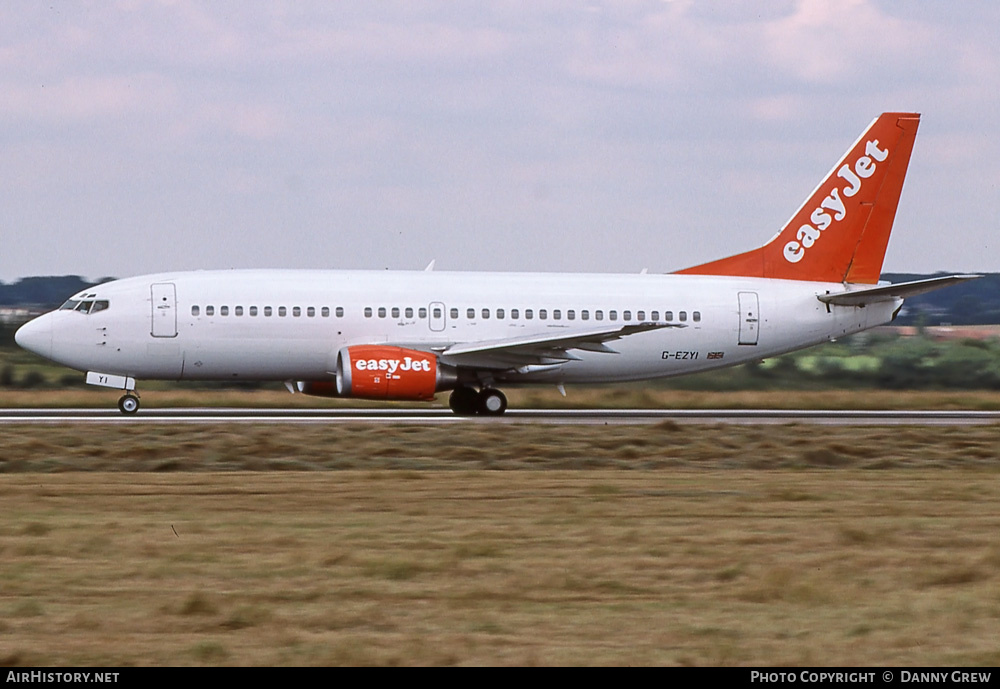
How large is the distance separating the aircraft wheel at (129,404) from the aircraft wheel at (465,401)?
680cm

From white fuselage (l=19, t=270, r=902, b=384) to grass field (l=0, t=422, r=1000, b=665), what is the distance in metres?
6.91

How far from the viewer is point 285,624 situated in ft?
31.9

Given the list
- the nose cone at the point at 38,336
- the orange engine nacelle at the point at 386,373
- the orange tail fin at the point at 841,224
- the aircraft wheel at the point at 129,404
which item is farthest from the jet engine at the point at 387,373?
the orange tail fin at the point at 841,224

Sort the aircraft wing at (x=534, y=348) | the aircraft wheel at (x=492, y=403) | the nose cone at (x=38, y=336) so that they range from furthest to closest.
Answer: the aircraft wheel at (x=492, y=403) → the nose cone at (x=38, y=336) → the aircraft wing at (x=534, y=348)

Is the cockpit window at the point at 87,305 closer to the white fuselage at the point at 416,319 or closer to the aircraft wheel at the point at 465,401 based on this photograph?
the white fuselage at the point at 416,319

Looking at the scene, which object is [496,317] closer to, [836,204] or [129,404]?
[129,404]

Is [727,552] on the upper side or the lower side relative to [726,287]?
lower

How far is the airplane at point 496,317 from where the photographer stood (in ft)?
97.1

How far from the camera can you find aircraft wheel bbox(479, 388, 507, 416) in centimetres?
3069

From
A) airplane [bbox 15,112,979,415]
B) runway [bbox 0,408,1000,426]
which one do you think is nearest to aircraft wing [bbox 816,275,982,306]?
airplane [bbox 15,112,979,415]

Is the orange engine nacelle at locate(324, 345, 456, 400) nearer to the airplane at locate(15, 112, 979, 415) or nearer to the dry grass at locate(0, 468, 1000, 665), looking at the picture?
A: the airplane at locate(15, 112, 979, 415)
